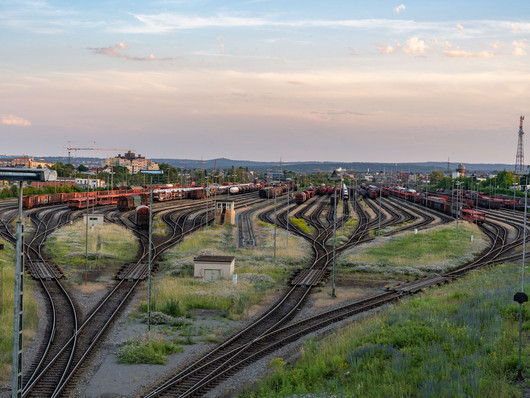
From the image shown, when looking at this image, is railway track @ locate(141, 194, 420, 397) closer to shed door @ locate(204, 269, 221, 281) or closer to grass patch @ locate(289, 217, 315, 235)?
shed door @ locate(204, 269, 221, 281)

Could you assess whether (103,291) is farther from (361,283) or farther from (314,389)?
(314,389)

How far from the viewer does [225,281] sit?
37.4 meters

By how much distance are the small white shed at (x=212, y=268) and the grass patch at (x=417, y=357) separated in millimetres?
13770

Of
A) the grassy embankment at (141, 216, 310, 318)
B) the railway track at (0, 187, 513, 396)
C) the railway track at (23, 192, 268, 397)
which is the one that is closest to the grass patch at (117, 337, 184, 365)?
the railway track at (23, 192, 268, 397)

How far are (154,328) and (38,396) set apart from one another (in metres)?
8.40

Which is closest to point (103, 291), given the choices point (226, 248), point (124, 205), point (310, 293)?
point (310, 293)

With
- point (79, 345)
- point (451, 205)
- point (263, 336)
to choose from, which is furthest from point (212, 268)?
point (451, 205)

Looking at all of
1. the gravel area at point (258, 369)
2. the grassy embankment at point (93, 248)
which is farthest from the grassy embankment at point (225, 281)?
the gravel area at point (258, 369)

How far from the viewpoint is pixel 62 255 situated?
47.8 m

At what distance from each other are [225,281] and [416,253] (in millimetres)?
23389

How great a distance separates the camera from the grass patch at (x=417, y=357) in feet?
55.1

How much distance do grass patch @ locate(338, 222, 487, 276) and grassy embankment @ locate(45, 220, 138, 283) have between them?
20.2 meters

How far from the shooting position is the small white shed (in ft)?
127

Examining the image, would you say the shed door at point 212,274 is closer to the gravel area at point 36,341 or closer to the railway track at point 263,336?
the railway track at point 263,336
